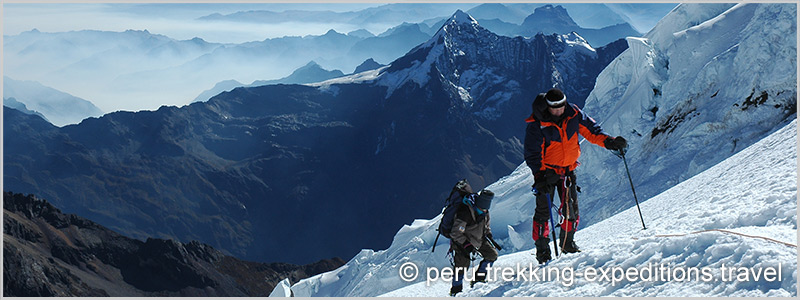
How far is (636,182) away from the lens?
27.0 meters

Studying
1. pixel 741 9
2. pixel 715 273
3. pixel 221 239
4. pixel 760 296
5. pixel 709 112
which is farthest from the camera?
pixel 221 239

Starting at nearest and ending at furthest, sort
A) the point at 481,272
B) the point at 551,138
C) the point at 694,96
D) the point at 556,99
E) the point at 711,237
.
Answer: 1. the point at 711,237
2. the point at 556,99
3. the point at 551,138
4. the point at 481,272
5. the point at 694,96

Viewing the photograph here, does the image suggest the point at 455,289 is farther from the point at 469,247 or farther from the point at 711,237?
the point at 711,237

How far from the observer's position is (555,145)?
10414mm

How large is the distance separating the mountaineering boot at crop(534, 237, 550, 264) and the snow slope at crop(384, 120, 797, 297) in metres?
0.23

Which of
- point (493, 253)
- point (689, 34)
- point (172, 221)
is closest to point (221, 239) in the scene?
point (172, 221)

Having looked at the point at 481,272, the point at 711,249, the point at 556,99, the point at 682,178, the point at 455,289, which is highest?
the point at 556,99

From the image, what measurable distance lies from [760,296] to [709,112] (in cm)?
2132

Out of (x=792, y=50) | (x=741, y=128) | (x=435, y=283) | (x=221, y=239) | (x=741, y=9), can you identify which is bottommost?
(x=221, y=239)

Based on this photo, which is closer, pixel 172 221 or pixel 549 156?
pixel 549 156

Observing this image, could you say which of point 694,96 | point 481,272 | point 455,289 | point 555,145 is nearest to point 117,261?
point 694,96

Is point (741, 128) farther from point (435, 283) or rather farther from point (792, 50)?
point (435, 283)

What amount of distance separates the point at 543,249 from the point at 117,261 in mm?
111182

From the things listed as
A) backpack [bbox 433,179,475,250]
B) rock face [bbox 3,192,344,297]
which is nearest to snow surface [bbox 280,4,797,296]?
backpack [bbox 433,179,475,250]
